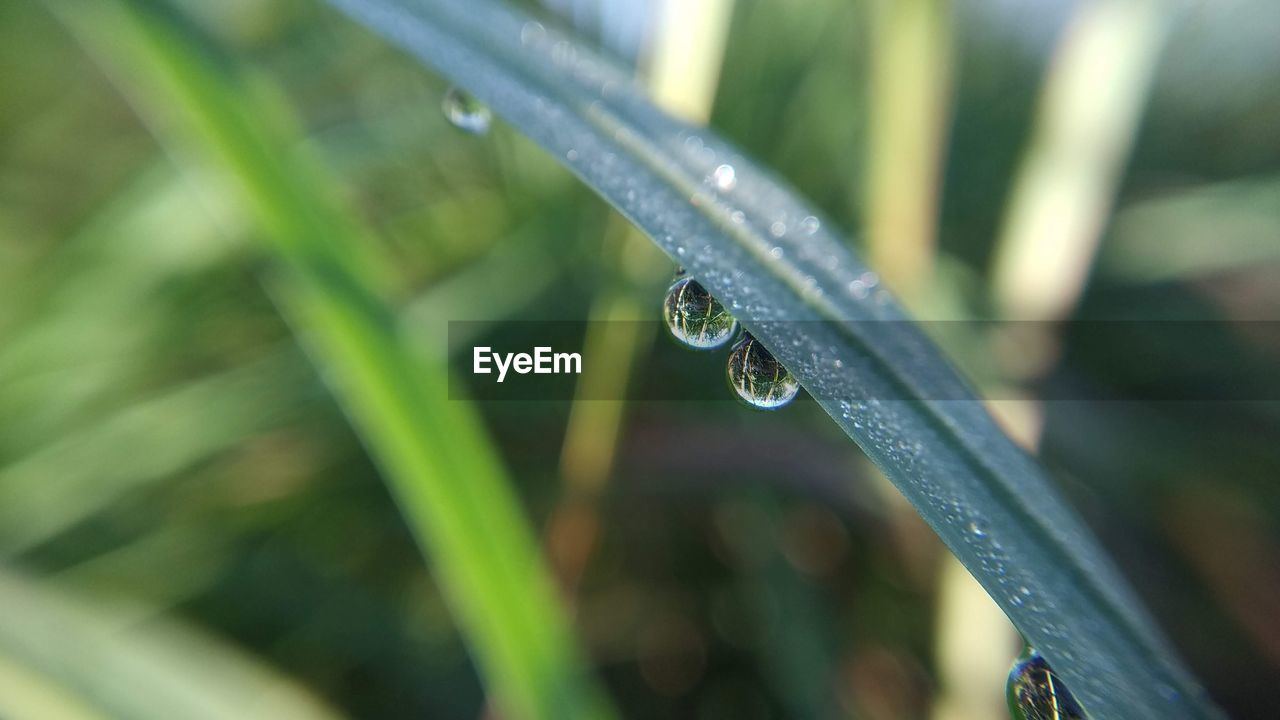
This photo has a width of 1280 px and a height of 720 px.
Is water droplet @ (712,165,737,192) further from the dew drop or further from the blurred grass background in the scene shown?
the blurred grass background

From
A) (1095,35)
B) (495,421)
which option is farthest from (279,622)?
(1095,35)

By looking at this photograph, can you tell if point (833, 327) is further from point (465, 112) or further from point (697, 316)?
point (465, 112)

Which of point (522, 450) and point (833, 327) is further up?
point (522, 450)


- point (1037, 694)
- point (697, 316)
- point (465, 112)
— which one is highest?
point (465, 112)

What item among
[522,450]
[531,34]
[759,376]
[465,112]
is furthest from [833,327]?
[522,450]

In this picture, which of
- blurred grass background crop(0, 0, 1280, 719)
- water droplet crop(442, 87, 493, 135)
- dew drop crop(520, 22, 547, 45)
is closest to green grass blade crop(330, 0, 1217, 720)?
dew drop crop(520, 22, 547, 45)
